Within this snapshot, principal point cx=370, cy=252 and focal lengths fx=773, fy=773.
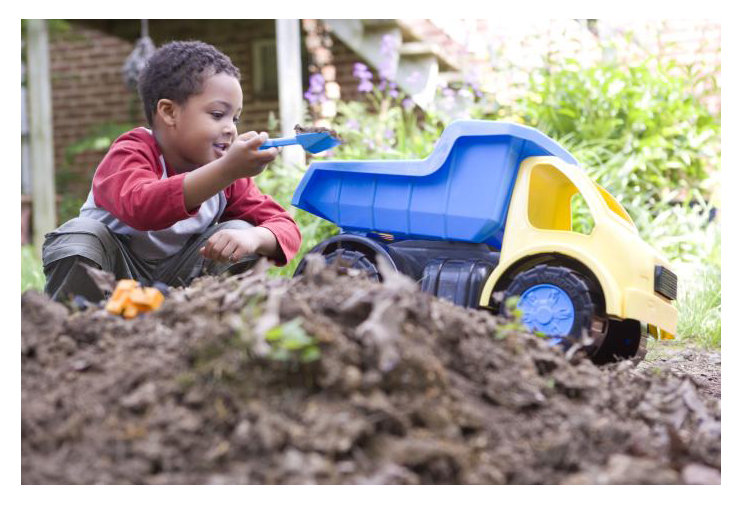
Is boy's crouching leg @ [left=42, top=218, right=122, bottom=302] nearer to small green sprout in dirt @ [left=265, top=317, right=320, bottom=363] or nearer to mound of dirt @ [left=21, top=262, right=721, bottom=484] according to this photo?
mound of dirt @ [left=21, top=262, right=721, bottom=484]

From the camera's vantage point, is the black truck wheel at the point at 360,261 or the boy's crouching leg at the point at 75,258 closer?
the black truck wheel at the point at 360,261

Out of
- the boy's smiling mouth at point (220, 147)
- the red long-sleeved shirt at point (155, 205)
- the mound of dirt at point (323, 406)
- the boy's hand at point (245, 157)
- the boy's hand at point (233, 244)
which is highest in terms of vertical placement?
the boy's smiling mouth at point (220, 147)

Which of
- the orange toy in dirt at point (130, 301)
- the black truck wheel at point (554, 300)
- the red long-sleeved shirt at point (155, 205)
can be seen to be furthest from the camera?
the red long-sleeved shirt at point (155, 205)

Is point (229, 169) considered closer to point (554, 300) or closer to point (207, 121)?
point (207, 121)

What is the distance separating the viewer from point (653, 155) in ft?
14.0

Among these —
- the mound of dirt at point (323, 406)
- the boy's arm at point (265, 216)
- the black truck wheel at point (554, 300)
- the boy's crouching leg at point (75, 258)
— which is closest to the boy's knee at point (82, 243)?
the boy's crouching leg at point (75, 258)

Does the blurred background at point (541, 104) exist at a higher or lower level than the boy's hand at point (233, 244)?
higher

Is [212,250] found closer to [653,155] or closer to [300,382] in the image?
[300,382]

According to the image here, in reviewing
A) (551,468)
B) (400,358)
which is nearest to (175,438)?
(400,358)

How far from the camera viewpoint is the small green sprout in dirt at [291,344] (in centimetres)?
114

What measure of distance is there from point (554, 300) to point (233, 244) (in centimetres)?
94

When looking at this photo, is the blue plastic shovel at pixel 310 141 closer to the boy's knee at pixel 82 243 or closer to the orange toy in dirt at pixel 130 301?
the boy's knee at pixel 82 243

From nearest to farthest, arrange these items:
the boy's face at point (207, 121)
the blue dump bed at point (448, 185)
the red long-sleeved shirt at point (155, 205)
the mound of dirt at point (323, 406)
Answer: the mound of dirt at point (323, 406) → the blue dump bed at point (448, 185) → the red long-sleeved shirt at point (155, 205) → the boy's face at point (207, 121)

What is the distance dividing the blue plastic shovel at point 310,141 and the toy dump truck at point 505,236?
0.08 m
